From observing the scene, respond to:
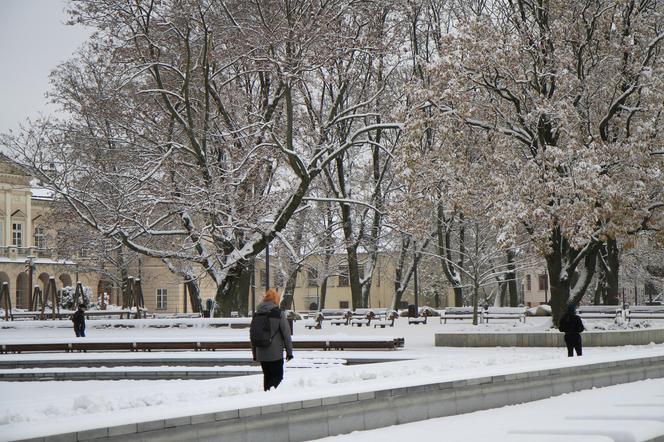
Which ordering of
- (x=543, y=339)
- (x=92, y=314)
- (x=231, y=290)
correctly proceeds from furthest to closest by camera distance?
(x=92, y=314) → (x=231, y=290) → (x=543, y=339)

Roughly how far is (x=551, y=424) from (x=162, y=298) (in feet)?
219

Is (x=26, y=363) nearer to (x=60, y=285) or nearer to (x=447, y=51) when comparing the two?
(x=447, y=51)

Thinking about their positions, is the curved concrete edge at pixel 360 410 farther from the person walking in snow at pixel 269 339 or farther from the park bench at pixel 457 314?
the park bench at pixel 457 314

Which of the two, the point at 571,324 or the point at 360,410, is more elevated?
the point at 571,324

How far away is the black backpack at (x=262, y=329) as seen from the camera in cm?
1305

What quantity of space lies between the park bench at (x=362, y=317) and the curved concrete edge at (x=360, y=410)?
22355 mm

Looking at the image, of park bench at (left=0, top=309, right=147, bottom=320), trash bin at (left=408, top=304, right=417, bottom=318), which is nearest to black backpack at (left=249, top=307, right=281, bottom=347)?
trash bin at (left=408, top=304, right=417, bottom=318)

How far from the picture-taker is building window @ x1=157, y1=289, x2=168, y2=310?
76.2 metres

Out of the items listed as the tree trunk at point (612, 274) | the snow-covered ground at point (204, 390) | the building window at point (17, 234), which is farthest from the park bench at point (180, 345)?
the building window at point (17, 234)

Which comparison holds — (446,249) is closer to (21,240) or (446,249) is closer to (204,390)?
(204,390)

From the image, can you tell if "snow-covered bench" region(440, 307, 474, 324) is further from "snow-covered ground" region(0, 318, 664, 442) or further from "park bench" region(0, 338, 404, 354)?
"snow-covered ground" region(0, 318, 664, 442)

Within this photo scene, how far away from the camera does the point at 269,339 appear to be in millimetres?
13047

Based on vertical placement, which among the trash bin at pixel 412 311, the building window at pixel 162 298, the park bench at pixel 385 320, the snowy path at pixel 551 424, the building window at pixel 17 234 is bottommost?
the snowy path at pixel 551 424

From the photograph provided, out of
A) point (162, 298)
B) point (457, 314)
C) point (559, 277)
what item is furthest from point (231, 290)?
point (162, 298)
